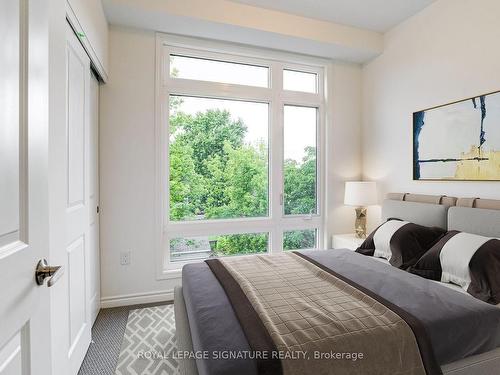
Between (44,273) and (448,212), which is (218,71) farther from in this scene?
(44,273)

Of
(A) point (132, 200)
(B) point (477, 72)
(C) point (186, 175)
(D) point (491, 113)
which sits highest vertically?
(B) point (477, 72)

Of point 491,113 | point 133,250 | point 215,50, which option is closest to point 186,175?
point 133,250

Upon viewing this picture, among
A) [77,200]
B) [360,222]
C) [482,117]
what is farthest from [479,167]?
[77,200]

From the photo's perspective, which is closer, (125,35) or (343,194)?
(125,35)

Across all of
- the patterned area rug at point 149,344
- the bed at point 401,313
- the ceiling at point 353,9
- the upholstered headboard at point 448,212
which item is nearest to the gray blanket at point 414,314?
the bed at point 401,313

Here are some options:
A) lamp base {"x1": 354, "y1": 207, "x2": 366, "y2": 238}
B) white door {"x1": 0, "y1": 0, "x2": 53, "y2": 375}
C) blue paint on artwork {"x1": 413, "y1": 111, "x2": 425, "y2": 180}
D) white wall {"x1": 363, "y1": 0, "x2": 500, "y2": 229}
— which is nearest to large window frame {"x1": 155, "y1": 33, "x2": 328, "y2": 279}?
lamp base {"x1": 354, "y1": 207, "x2": 366, "y2": 238}

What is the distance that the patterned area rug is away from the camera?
5.99ft

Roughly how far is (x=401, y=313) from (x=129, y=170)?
2518mm

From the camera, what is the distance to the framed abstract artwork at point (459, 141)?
7.23 feet

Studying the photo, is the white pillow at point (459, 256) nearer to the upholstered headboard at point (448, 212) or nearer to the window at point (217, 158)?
the upholstered headboard at point (448, 212)

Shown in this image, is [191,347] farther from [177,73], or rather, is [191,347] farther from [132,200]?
[177,73]

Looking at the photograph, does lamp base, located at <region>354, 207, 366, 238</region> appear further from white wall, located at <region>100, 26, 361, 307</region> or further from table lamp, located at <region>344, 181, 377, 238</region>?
white wall, located at <region>100, 26, 361, 307</region>

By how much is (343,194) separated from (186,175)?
1986 millimetres

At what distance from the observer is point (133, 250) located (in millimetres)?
2783
